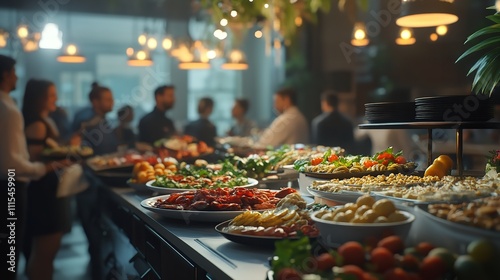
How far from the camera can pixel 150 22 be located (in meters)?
9.92

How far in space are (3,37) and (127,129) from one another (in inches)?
82.0

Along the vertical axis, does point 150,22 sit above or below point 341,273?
above

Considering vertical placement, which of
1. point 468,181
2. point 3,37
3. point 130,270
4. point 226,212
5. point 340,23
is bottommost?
point 130,270

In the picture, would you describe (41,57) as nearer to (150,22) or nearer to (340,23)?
(150,22)

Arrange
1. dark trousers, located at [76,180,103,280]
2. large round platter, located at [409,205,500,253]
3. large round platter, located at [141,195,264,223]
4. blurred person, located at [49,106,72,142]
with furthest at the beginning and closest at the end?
blurred person, located at [49,106,72,142] < dark trousers, located at [76,180,103,280] < large round platter, located at [141,195,264,223] < large round platter, located at [409,205,500,253]

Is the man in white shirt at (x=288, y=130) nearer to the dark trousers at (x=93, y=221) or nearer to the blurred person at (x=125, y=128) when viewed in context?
the blurred person at (x=125, y=128)

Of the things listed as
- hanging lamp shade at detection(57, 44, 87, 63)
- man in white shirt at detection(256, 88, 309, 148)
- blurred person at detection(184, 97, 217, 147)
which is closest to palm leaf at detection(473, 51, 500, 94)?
man in white shirt at detection(256, 88, 309, 148)

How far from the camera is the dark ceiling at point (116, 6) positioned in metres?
8.89

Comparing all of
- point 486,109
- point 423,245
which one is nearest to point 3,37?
point 486,109

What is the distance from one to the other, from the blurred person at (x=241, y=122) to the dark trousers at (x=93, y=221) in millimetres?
3834

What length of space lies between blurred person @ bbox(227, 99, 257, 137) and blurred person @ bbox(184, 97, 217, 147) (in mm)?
1086

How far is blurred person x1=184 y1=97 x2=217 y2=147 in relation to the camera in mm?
7102

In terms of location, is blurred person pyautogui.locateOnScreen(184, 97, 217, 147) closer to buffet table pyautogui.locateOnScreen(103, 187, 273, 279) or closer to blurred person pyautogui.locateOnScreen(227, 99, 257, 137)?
blurred person pyautogui.locateOnScreen(227, 99, 257, 137)

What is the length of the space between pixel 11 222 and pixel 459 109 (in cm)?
304
